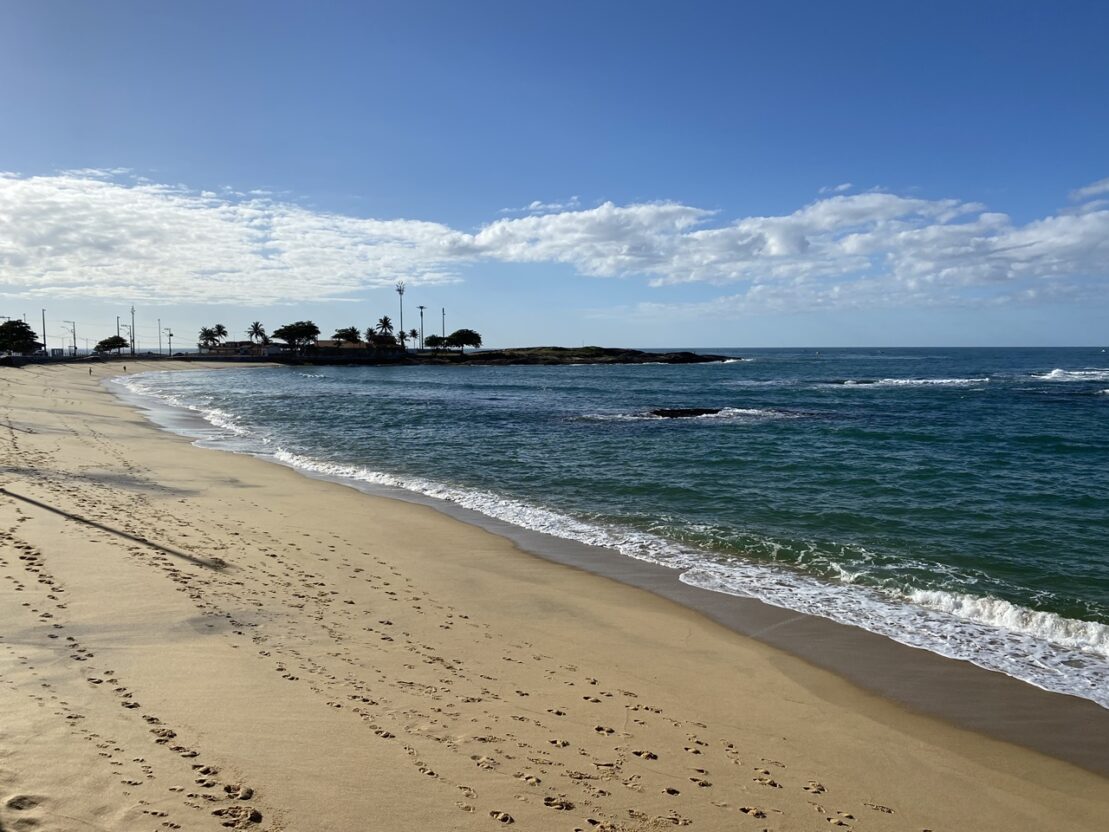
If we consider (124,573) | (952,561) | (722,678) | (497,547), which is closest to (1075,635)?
(952,561)

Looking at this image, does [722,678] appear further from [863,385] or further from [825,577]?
[863,385]

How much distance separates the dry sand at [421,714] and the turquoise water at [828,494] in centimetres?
295

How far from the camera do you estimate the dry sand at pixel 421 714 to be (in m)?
4.86

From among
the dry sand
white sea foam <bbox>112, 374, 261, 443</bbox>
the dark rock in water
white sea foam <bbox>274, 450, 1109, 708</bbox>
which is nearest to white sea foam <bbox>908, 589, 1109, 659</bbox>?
white sea foam <bbox>274, 450, 1109, 708</bbox>

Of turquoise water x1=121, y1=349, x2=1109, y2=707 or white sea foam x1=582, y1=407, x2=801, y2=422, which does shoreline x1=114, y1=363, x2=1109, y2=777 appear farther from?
white sea foam x1=582, y1=407, x2=801, y2=422

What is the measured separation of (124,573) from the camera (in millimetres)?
9891

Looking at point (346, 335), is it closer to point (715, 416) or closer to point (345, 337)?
point (345, 337)

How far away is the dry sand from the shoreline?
0.38 meters

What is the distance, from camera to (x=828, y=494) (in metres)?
18.6

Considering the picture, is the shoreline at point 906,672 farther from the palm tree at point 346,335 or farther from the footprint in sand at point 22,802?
the palm tree at point 346,335

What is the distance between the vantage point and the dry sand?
4863mm

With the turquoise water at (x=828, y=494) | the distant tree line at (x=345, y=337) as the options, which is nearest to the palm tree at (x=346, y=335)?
the distant tree line at (x=345, y=337)

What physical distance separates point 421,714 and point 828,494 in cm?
1531

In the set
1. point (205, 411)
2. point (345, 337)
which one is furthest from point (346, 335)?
point (205, 411)
